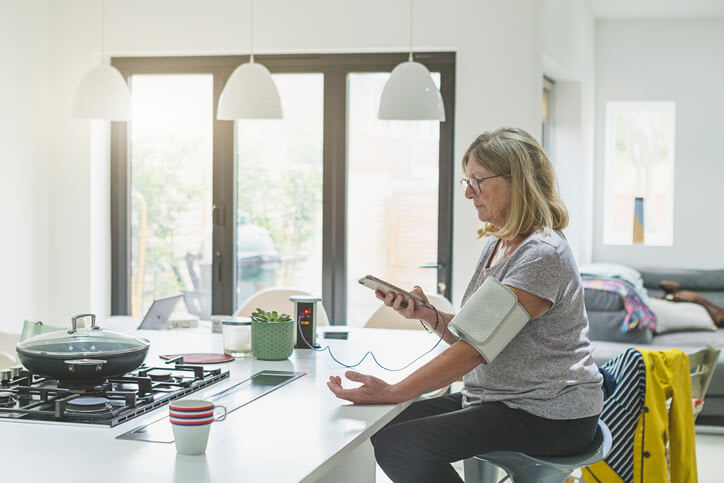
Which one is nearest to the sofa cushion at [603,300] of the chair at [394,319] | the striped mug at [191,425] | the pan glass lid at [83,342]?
the chair at [394,319]

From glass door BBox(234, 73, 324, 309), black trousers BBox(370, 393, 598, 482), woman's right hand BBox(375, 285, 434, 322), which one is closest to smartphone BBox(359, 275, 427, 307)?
woman's right hand BBox(375, 285, 434, 322)

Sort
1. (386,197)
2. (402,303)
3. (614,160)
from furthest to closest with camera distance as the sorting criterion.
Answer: (614,160) → (386,197) → (402,303)

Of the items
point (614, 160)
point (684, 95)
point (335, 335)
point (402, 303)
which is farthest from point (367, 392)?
point (684, 95)

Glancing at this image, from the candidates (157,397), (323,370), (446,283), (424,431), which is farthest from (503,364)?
(446,283)

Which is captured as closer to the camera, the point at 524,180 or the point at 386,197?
the point at 524,180

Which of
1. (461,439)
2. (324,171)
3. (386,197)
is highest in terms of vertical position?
(324,171)

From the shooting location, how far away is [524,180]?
7.58 feet

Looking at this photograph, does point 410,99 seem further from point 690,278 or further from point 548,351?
point 690,278

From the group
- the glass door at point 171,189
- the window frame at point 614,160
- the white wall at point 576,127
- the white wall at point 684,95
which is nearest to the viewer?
the glass door at point 171,189

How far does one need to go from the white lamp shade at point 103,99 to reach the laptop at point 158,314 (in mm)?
792

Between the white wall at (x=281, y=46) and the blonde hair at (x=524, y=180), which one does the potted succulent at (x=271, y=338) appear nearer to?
the blonde hair at (x=524, y=180)

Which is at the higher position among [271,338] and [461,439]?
[271,338]

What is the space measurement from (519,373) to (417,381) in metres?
0.29

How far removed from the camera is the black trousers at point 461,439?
86.0 inches
